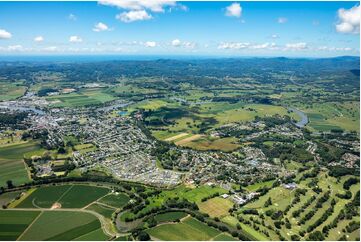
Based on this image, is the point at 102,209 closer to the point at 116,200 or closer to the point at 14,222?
the point at 116,200

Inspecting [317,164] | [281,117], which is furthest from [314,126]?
[317,164]

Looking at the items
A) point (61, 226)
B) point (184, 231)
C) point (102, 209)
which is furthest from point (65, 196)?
point (184, 231)

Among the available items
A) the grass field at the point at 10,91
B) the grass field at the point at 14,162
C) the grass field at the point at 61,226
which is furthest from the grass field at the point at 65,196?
the grass field at the point at 10,91

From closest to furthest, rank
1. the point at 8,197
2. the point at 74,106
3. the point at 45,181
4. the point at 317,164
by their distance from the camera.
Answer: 1. the point at 8,197
2. the point at 45,181
3. the point at 317,164
4. the point at 74,106

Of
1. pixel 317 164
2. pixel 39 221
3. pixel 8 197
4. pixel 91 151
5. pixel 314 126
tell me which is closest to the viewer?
pixel 39 221

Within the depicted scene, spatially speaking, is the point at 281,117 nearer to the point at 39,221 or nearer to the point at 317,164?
the point at 317,164

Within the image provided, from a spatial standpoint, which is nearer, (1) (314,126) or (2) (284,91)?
(1) (314,126)
